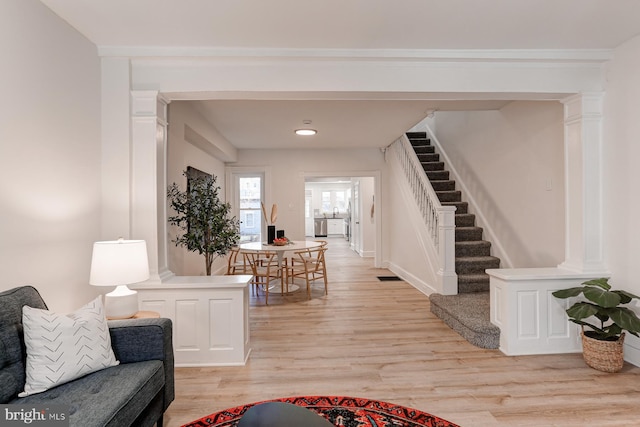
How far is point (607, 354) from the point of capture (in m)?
2.57

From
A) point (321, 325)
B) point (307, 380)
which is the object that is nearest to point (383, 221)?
point (321, 325)

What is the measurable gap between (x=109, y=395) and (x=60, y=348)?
36 centimetres

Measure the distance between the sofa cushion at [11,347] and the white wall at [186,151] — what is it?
1.90m

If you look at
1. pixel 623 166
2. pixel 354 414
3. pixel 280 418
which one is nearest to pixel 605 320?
pixel 623 166

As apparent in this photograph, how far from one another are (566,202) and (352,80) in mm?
2294

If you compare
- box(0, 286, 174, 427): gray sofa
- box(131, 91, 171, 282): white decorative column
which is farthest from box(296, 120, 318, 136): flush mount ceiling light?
box(0, 286, 174, 427): gray sofa

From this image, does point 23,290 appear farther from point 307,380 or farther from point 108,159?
point 307,380

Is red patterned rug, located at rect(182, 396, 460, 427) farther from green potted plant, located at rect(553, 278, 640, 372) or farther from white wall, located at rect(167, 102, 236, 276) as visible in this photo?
white wall, located at rect(167, 102, 236, 276)

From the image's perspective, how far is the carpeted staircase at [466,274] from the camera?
3.16 meters

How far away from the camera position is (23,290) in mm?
1712

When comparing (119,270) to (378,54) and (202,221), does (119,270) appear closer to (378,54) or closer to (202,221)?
(202,221)

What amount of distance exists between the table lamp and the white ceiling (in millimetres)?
1449

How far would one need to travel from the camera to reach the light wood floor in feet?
6.98

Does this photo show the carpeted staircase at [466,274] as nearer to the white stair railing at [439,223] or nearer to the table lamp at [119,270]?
the white stair railing at [439,223]
